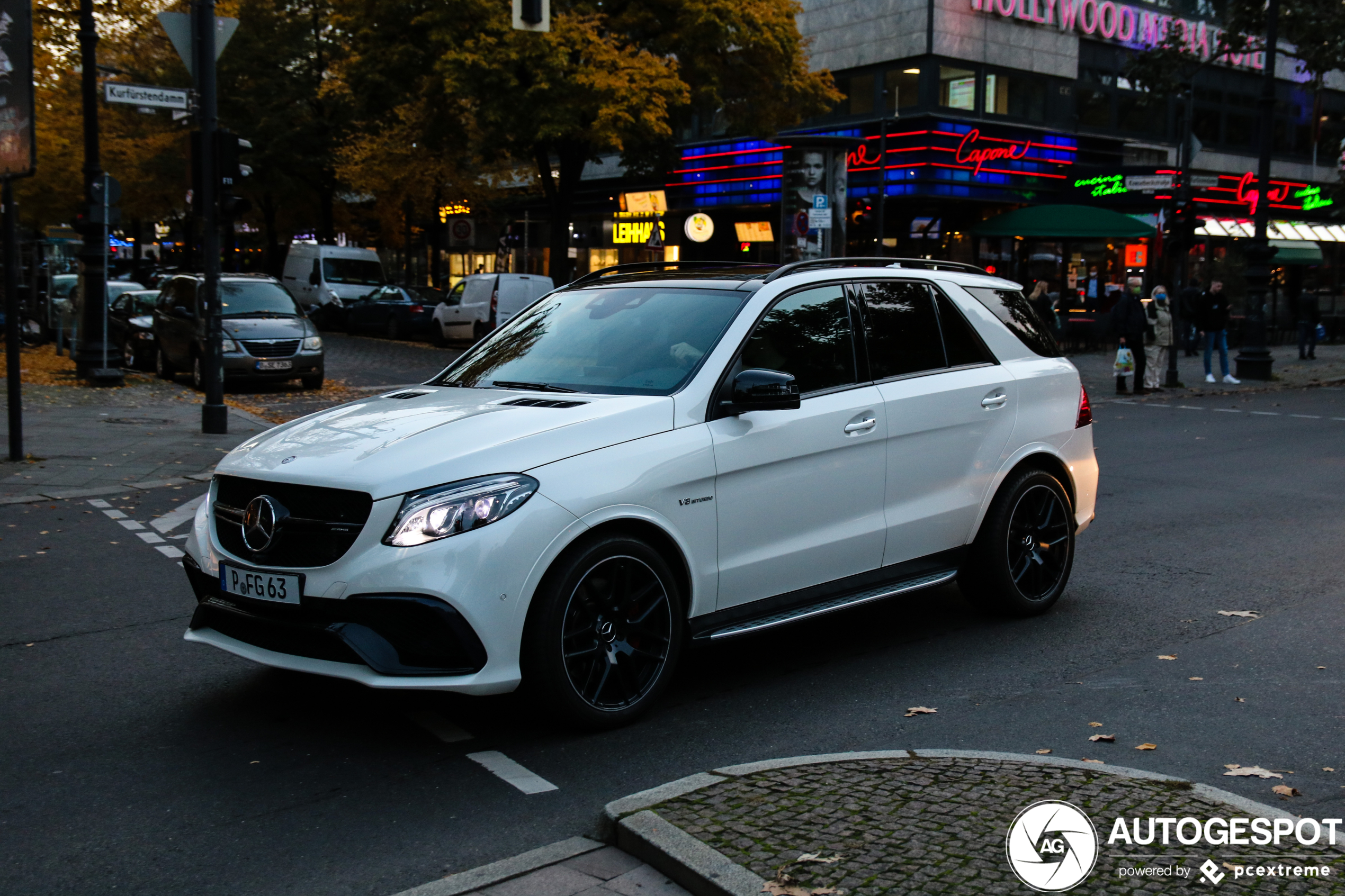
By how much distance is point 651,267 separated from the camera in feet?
21.4

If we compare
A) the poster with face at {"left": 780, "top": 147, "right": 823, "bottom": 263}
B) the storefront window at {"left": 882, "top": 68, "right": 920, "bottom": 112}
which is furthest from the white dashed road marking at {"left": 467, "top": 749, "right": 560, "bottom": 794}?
the storefront window at {"left": 882, "top": 68, "right": 920, "bottom": 112}

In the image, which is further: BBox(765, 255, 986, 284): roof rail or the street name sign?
the street name sign

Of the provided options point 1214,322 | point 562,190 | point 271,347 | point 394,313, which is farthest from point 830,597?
point 394,313

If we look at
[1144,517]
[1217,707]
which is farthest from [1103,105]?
[1217,707]

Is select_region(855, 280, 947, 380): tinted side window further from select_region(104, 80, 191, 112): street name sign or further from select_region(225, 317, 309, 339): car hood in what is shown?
select_region(225, 317, 309, 339): car hood

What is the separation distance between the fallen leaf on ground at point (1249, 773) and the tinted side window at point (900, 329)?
2.30 meters

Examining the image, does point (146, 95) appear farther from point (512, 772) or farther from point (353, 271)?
point (353, 271)

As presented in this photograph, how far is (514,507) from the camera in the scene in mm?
4531

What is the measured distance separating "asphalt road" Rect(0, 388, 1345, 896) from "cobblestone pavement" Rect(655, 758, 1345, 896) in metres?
0.46

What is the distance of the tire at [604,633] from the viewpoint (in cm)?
462

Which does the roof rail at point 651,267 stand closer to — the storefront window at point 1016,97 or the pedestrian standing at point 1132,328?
the pedestrian standing at point 1132,328

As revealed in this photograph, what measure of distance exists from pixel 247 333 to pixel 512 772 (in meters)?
17.0

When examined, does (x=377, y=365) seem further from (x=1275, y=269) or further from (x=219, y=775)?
(x=1275, y=269)

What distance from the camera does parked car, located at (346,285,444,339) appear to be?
3400 cm
